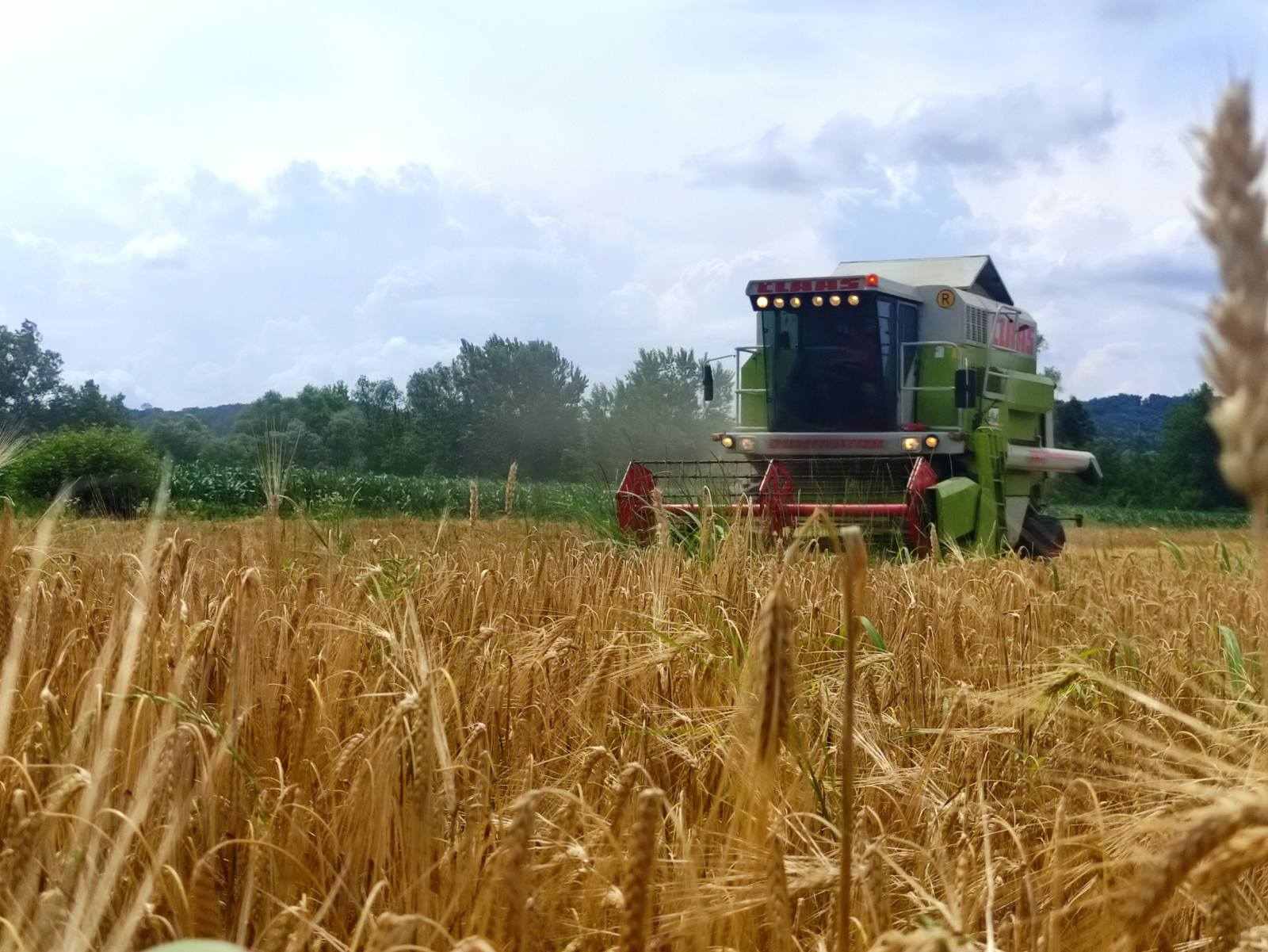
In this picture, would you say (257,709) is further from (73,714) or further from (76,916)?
(76,916)

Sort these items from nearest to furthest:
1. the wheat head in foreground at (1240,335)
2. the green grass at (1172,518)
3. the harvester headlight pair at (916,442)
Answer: the wheat head in foreground at (1240,335)
the harvester headlight pair at (916,442)
the green grass at (1172,518)

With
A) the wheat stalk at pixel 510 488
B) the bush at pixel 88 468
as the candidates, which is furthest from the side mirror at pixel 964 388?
the bush at pixel 88 468

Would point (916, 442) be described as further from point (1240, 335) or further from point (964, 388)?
point (1240, 335)

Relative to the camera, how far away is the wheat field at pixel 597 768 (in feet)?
4.62

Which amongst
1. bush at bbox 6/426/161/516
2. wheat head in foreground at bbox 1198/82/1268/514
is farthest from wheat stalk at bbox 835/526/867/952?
bush at bbox 6/426/161/516

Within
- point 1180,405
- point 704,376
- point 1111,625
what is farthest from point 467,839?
point 1180,405

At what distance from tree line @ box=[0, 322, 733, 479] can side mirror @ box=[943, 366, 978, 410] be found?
35.3 m

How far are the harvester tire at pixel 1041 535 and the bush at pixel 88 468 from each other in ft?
57.3

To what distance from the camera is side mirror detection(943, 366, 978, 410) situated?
1232 centimetres

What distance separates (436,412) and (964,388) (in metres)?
56.5

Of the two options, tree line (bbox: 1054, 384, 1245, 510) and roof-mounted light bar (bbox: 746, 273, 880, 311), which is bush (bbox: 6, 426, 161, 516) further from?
tree line (bbox: 1054, 384, 1245, 510)

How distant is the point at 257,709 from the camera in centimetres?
243

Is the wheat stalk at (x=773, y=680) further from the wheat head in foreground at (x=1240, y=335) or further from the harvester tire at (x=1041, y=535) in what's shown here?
the harvester tire at (x=1041, y=535)

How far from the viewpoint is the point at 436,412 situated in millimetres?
67125
